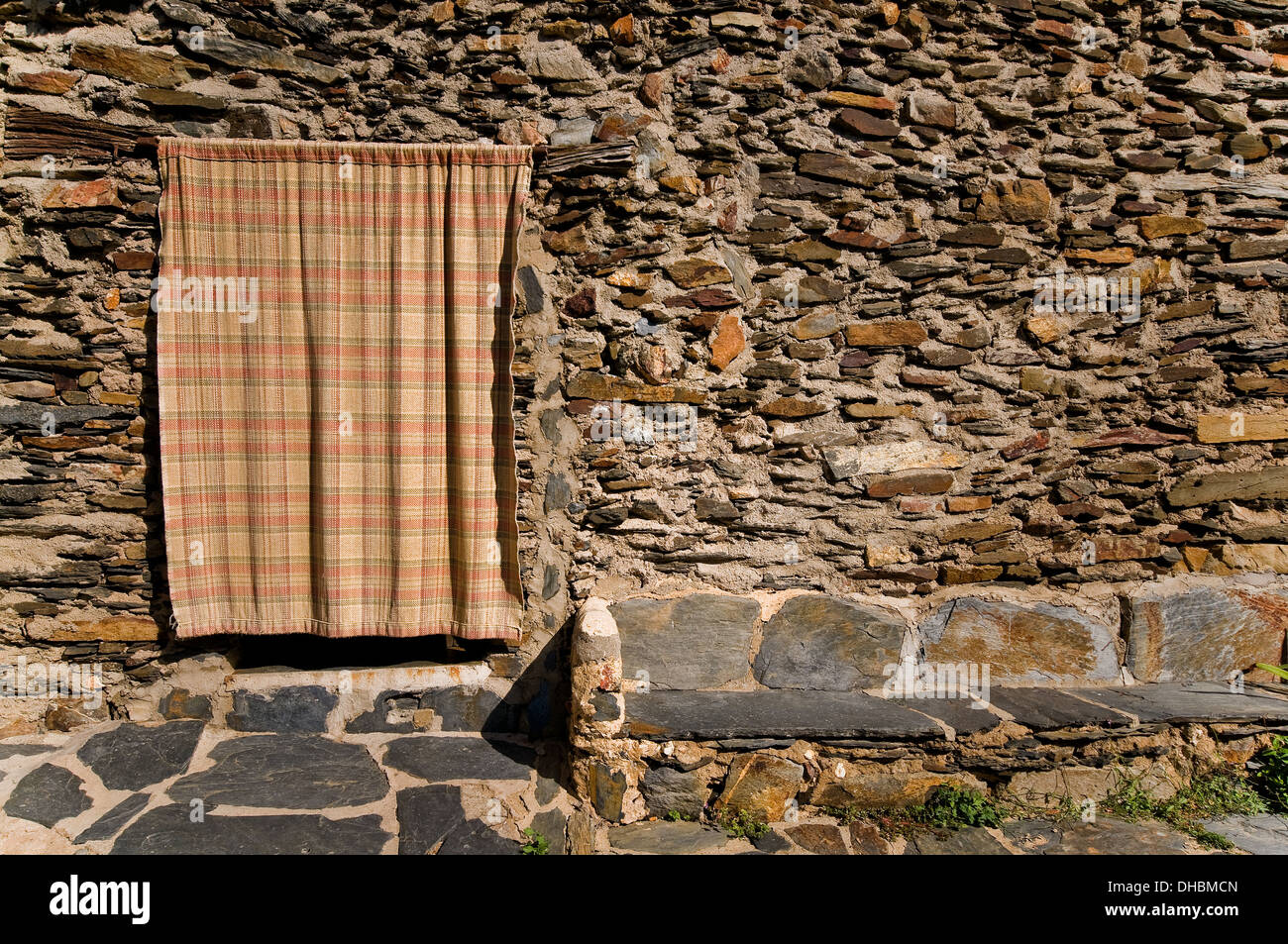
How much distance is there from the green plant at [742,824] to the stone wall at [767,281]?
0.90 metres

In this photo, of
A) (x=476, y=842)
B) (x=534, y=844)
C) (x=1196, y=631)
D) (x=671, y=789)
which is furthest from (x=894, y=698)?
(x=476, y=842)

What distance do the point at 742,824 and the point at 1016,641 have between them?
1513 mm

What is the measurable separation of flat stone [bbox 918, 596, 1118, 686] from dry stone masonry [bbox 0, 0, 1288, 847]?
14 mm

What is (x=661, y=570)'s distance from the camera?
10.3 feet

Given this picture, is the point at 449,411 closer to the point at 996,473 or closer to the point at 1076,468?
the point at 996,473

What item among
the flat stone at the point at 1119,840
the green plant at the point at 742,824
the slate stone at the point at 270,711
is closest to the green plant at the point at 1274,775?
the flat stone at the point at 1119,840

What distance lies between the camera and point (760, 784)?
267 centimetres

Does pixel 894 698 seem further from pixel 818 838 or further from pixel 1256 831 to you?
pixel 1256 831

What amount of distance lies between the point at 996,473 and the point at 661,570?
160 cm

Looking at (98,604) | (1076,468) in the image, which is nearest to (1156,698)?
(1076,468)

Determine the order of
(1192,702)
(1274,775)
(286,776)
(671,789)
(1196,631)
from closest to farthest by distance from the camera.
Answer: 1. (671,789)
2. (286,776)
3. (1274,775)
4. (1192,702)
5. (1196,631)

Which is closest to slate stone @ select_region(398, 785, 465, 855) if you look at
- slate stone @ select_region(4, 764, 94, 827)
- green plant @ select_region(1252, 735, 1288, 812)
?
slate stone @ select_region(4, 764, 94, 827)

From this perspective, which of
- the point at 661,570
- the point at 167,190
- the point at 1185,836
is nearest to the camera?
the point at 1185,836

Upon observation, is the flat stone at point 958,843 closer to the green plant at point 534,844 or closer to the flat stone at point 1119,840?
the flat stone at point 1119,840
